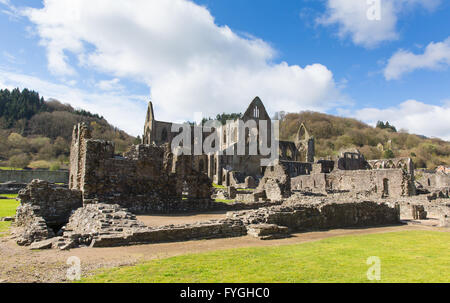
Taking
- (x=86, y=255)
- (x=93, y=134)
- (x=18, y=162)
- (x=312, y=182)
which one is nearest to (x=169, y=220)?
(x=86, y=255)

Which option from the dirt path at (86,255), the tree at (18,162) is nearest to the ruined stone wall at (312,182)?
the dirt path at (86,255)

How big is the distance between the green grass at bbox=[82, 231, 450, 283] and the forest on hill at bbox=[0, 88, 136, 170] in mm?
50751

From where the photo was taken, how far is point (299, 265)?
6.42m

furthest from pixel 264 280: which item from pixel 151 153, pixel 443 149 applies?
pixel 443 149

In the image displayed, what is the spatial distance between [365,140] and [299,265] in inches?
3410

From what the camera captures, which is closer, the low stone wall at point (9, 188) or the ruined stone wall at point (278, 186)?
the ruined stone wall at point (278, 186)

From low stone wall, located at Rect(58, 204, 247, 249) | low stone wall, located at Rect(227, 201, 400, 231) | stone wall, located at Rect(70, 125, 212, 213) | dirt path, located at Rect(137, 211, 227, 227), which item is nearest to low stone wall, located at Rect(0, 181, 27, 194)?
stone wall, located at Rect(70, 125, 212, 213)

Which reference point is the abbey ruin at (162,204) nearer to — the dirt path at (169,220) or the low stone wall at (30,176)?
the dirt path at (169,220)

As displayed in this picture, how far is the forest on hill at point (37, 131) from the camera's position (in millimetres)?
55812

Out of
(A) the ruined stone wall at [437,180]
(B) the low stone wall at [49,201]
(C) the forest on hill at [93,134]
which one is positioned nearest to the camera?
(B) the low stone wall at [49,201]

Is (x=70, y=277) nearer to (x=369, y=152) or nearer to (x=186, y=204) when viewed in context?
(x=186, y=204)

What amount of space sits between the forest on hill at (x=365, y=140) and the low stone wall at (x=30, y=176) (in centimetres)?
5427

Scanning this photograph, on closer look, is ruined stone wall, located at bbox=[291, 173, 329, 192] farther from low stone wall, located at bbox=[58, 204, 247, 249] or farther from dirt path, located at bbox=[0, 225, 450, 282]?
dirt path, located at bbox=[0, 225, 450, 282]
